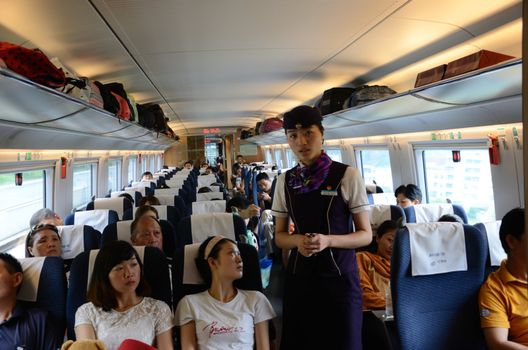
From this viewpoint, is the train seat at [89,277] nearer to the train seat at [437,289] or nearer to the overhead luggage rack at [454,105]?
the train seat at [437,289]

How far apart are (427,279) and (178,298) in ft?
5.77

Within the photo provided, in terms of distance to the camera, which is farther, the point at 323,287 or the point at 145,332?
the point at 145,332

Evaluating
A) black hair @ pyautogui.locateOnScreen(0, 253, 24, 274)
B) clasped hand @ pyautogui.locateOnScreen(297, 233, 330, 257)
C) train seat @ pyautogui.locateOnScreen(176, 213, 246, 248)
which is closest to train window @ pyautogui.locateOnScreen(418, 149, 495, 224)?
train seat @ pyautogui.locateOnScreen(176, 213, 246, 248)

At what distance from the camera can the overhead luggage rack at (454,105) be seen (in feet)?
8.92

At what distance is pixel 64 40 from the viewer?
3.16 m

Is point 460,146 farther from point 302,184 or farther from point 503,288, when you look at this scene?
point 302,184

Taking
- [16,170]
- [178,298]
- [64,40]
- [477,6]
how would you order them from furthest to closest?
[16,170] < [64,40] < [477,6] < [178,298]

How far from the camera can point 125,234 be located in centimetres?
366

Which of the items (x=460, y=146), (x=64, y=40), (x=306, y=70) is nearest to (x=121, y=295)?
(x=64, y=40)

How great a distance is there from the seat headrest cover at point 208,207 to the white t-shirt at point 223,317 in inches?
109

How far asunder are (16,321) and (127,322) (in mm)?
744

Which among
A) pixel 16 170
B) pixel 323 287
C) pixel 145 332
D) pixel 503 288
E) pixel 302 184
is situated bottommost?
pixel 145 332

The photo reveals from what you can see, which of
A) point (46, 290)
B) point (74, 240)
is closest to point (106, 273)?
point (46, 290)

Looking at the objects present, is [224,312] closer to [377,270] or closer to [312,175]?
[312,175]
